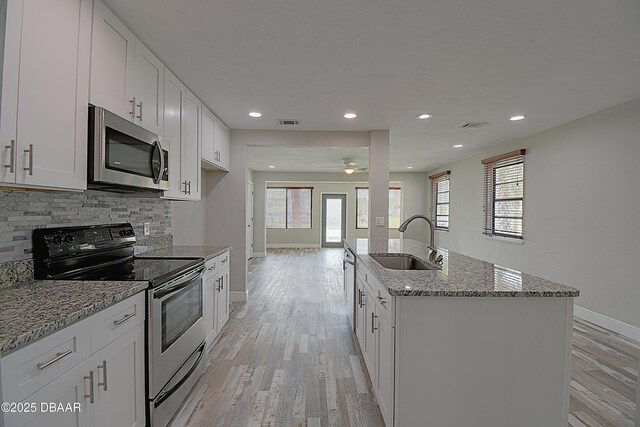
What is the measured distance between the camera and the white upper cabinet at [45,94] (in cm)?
121

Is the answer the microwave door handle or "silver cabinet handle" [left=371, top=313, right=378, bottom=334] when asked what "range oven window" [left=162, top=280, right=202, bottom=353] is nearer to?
the microwave door handle

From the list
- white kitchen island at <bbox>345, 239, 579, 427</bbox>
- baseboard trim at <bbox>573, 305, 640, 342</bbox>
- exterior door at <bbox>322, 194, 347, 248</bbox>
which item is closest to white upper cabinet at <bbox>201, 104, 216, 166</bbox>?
white kitchen island at <bbox>345, 239, 579, 427</bbox>

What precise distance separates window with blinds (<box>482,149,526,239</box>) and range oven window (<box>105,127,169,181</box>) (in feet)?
16.0

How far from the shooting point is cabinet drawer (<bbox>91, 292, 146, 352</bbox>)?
4.27 feet

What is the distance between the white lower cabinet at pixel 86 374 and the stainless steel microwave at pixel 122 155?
0.65 m

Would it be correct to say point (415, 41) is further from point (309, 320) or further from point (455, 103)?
point (309, 320)

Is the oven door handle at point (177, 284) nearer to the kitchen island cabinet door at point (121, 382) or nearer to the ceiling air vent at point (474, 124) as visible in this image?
the kitchen island cabinet door at point (121, 382)

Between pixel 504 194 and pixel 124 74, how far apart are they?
17.8 ft

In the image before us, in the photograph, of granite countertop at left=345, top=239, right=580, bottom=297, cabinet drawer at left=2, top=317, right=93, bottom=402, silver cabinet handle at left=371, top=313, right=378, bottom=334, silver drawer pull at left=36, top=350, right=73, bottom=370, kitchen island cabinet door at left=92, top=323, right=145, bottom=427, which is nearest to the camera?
cabinet drawer at left=2, top=317, right=93, bottom=402

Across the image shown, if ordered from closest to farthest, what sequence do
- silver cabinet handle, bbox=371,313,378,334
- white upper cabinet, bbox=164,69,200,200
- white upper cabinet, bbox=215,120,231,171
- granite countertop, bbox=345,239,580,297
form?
granite countertop, bbox=345,239,580,297 → silver cabinet handle, bbox=371,313,378,334 → white upper cabinet, bbox=164,69,200,200 → white upper cabinet, bbox=215,120,231,171

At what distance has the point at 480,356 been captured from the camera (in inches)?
62.7

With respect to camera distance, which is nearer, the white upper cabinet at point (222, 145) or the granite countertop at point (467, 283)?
the granite countertop at point (467, 283)

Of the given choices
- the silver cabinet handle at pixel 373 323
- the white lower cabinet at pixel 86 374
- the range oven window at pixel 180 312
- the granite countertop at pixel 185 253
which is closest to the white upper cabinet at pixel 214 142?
the granite countertop at pixel 185 253

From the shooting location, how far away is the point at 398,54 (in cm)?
229
